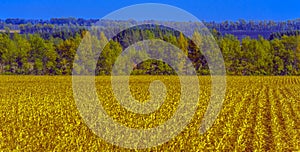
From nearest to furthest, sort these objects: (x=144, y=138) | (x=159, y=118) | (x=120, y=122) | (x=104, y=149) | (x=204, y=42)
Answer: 1. (x=104, y=149)
2. (x=144, y=138)
3. (x=120, y=122)
4. (x=159, y=118)
5. (x=204, y=42)

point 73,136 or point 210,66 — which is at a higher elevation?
point 210,66

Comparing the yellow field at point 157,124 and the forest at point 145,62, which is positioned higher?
the forest at point 145,62

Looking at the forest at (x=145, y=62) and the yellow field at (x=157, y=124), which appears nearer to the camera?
the yellow field at (x=157, y=124)

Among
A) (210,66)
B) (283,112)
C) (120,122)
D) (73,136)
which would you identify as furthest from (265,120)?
(210,66)

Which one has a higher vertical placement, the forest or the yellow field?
the forest

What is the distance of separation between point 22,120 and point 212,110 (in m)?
7.53

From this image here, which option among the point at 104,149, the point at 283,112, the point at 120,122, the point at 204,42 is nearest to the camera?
the point at 104,149

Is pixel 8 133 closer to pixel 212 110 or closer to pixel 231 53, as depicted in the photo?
pixel 212 110

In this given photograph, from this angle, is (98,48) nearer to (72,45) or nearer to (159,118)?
(72,45)

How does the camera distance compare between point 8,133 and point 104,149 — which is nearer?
point 104,149

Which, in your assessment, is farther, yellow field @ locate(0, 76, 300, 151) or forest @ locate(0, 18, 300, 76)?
forest @ locate(0, 18, 300, 76)

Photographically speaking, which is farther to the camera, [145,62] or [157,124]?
[145,62]

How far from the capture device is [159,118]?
58.1 feet

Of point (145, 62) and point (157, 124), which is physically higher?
point (145, 62)
